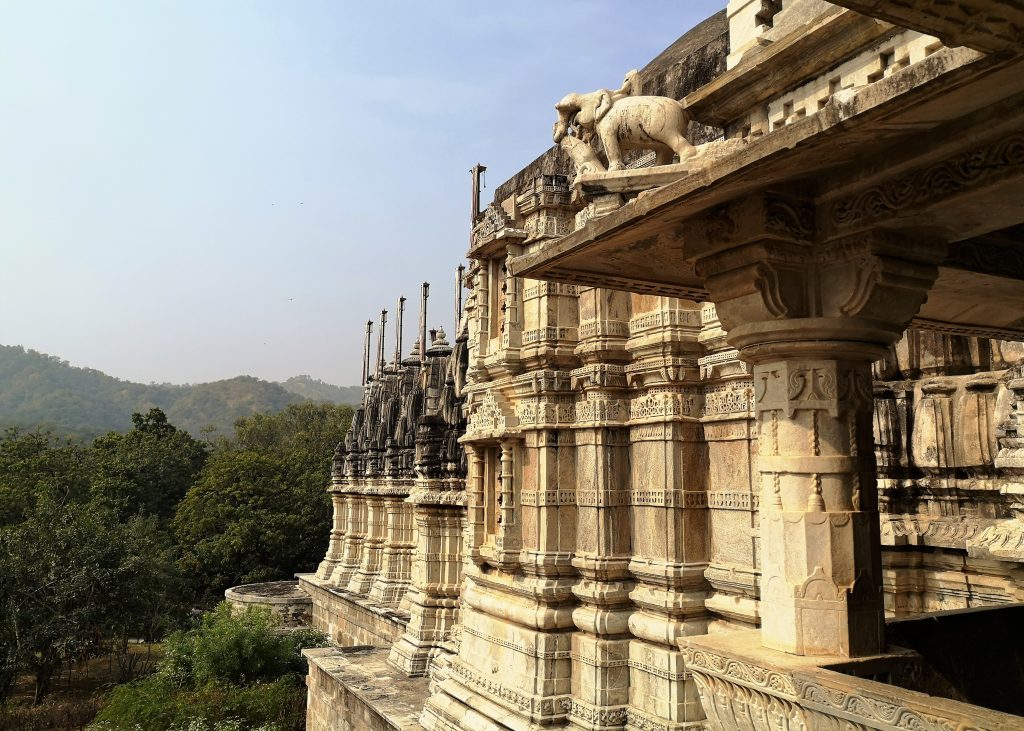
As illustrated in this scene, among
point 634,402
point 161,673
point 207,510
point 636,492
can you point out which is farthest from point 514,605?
point 207,510

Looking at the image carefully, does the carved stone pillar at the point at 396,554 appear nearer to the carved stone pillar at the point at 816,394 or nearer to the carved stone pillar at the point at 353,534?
the carved stone pillar at the point at 353,534

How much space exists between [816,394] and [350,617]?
2229cm

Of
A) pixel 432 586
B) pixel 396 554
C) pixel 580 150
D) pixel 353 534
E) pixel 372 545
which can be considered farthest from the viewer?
pixel 353 534

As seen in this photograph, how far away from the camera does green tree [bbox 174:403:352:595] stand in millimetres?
34656

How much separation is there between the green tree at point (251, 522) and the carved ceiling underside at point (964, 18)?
119ft

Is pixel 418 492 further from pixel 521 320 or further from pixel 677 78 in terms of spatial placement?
pixel 677 78

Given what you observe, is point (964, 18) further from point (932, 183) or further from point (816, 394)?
point (816, 394)

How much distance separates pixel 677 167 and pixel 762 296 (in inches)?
46.2

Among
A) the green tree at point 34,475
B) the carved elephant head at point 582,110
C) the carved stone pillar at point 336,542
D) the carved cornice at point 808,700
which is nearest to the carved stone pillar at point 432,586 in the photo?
the carved elephant head at point 582,110

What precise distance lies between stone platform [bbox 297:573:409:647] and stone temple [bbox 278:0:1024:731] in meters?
3.59

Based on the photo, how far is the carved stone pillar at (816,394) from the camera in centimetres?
297

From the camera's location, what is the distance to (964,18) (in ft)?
6.59

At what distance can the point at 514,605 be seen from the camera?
31.9 ft

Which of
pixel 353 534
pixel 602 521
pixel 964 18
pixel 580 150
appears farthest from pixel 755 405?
pixel 353 534
